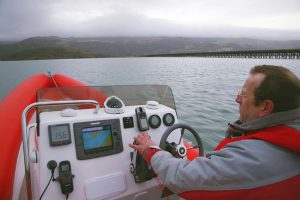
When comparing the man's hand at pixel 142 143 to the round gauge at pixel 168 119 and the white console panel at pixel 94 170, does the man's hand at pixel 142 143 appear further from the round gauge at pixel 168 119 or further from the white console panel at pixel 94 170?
the round gauge at pixel 168 119

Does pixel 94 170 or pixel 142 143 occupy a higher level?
pixel 142 143

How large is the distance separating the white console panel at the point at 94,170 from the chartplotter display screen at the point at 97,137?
0.07m

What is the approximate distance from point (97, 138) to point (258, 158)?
109 centimetres

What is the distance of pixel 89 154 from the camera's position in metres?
1.70

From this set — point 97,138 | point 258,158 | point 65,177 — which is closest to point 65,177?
point 65,177

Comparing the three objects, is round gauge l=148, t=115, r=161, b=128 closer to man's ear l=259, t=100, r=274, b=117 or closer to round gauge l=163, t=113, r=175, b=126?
round gauge l=163, t=113, r=175, b=126

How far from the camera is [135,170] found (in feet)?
5.73

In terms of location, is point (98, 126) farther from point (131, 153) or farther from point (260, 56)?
point (260, 56)

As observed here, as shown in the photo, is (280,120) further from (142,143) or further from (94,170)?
(94,170)

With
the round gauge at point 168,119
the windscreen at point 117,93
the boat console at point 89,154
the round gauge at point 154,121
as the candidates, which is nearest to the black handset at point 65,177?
the boat console at point 89,154

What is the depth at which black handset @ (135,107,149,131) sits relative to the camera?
1.91 metres

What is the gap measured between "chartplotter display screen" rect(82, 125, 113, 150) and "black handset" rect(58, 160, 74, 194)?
174 millimetres

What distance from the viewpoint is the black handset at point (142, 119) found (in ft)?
6.25

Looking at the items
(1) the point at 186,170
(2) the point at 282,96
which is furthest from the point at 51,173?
(2) the point at 282,96
